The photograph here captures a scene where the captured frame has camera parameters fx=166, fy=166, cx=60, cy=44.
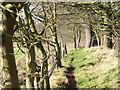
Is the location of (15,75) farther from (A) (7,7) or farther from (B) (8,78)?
(A) (7,7)

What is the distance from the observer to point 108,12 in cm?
624

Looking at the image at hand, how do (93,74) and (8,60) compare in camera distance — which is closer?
(8,60)

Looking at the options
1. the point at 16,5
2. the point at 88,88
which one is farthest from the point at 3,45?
the point at 88,88

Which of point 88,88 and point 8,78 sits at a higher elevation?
point 8,78

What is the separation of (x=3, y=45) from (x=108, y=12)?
456 centimetres

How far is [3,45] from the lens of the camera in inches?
113

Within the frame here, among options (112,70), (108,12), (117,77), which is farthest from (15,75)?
(112,70)

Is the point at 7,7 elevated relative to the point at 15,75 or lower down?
elevated

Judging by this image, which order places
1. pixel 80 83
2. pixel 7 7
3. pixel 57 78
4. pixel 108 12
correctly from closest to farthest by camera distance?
pixel 7 7 < pixel 108 12 < pixel 80 83 < pixel 57 78

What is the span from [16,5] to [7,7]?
22cm

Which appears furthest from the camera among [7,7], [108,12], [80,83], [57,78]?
[57,78]

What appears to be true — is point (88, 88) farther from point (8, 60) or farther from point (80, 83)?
point (8, 60)

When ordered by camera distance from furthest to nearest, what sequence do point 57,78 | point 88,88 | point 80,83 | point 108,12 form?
1. point 57,78
2. point 80,83
3. point 88,88
4. point 108,12

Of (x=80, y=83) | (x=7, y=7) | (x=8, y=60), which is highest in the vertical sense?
(x=7, y=7)
